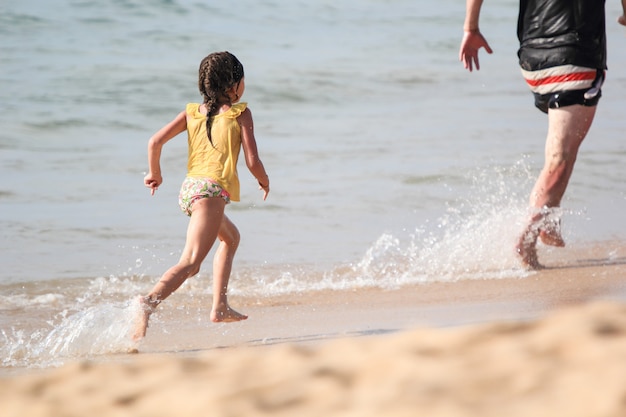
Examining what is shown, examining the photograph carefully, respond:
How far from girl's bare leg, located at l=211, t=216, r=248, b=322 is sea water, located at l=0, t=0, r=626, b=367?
42 cm

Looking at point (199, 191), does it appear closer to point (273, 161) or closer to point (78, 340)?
point (78, 340)

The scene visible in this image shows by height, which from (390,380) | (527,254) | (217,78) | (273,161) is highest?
(217,78)

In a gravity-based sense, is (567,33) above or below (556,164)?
above

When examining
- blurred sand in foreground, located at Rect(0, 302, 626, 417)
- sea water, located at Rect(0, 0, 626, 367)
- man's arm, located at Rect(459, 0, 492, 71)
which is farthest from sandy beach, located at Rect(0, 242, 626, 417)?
man's arm, located at Rect(459, 0, 492, 71)

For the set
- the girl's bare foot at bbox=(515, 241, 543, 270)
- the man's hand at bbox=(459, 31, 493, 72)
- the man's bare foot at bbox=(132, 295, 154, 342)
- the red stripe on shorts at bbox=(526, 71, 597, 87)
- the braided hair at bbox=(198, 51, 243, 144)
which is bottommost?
the man's bare foot at bbox=(132, 295, 154, 342)

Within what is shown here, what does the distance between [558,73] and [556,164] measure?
481 millimetres

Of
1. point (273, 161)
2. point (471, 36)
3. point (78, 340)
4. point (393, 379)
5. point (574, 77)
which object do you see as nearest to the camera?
point (393, 379)

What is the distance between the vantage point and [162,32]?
18.4 metres

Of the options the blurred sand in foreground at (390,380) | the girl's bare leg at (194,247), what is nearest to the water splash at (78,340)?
the girl's bare leg at (194,247)

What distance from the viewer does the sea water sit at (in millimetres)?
5934

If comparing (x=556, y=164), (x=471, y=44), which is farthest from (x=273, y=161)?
(x=556, y=164)

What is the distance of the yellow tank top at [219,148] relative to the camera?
4.90 meters

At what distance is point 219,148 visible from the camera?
491cm

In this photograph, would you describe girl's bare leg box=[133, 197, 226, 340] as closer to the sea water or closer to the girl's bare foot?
the sea water
